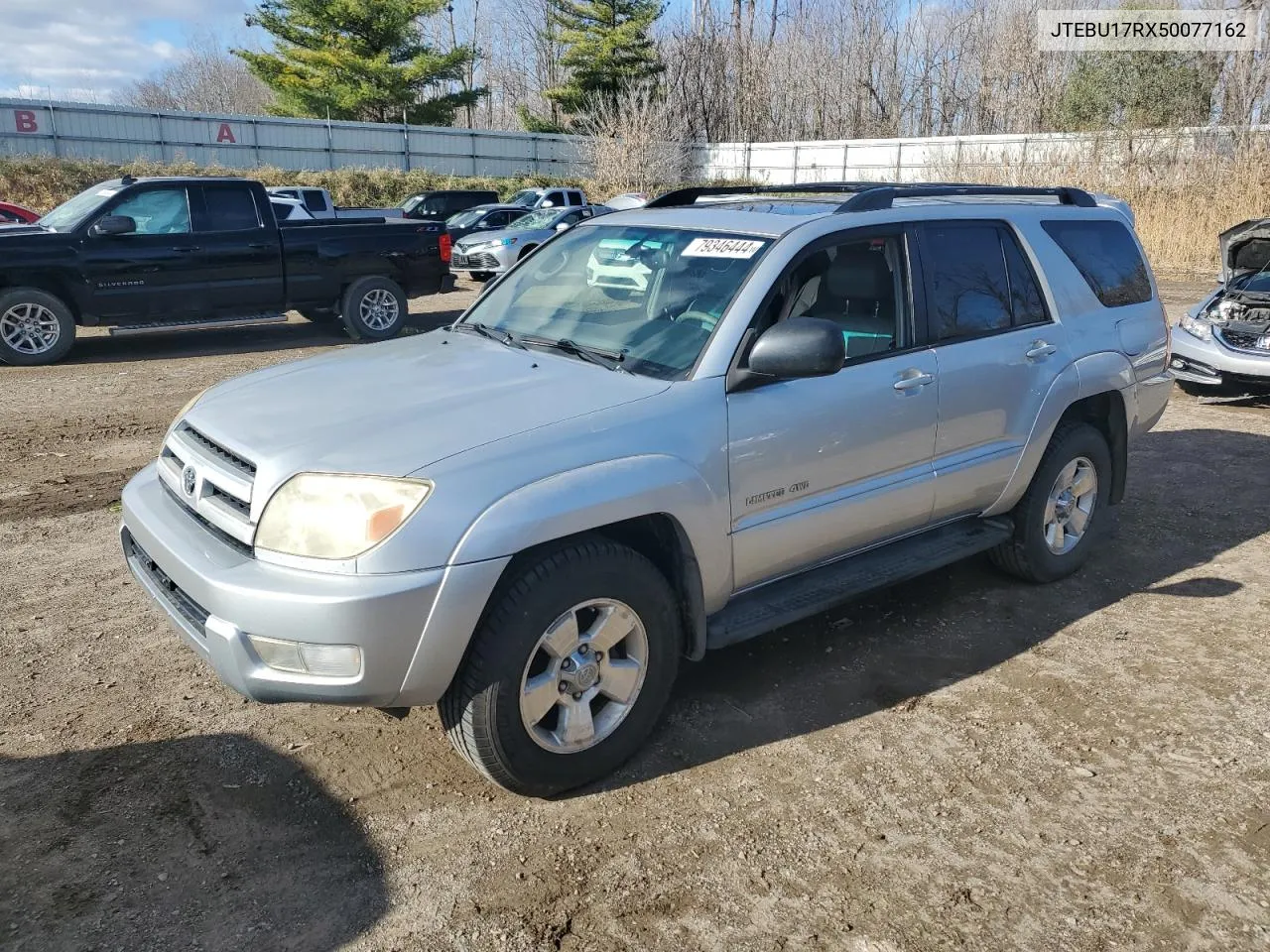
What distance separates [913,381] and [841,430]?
478 mm

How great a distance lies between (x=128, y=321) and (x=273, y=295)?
5.29 ft

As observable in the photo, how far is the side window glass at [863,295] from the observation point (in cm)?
405

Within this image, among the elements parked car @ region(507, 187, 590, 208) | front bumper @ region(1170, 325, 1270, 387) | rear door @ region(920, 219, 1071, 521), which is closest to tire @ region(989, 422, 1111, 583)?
rear door @ region(920, 219, 1071, 521)

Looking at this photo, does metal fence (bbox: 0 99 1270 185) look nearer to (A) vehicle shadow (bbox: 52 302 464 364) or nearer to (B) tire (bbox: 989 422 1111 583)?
(A) vehicle shadow (bbox: 52 302 464 364)

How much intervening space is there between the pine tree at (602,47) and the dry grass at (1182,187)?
23.0 meters

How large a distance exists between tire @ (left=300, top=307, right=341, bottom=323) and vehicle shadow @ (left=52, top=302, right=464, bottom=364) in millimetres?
89

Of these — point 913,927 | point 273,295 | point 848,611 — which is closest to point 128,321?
point 273,295

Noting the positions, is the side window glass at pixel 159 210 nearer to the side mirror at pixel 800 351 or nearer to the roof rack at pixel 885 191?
the roof rack at pixel 885 191

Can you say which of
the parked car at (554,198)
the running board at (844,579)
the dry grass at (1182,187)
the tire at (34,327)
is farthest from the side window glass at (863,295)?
the parked car at (554,198)

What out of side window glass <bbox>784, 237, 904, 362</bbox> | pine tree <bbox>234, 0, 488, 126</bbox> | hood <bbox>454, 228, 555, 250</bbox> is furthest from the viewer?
pine tree <bbox>234, 0, 488, 126</bbox>

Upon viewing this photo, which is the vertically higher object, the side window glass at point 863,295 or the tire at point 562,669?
the side window glass at point 863,295

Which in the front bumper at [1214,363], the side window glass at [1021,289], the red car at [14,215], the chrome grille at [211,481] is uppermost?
the red car at [14,215]

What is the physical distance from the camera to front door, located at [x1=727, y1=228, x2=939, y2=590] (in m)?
3.49

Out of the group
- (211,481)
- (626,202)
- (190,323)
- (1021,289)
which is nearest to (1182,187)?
(626,202)
